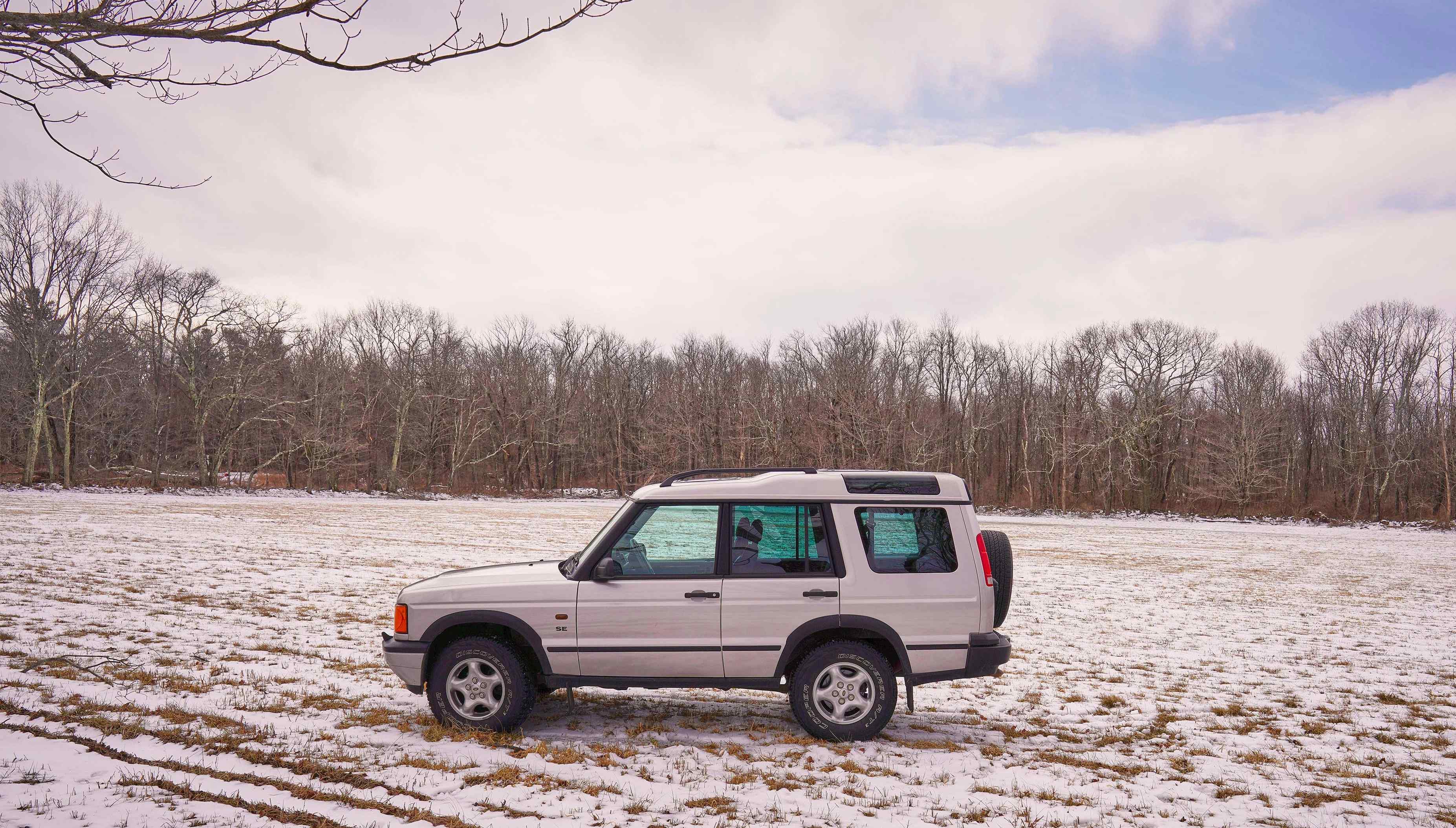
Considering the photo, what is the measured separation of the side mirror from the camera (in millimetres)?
6219

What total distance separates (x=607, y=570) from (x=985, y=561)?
9.61 feet

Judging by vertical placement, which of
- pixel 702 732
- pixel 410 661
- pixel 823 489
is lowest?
pixel 702 732

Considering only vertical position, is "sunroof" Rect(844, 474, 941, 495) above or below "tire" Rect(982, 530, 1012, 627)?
above

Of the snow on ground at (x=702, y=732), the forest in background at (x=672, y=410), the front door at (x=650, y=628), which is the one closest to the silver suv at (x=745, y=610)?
the front door at (x=650, y=628)

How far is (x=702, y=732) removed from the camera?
662 centimetres

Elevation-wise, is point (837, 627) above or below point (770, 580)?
below

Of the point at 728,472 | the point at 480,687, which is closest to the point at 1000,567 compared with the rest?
the point at 728,472

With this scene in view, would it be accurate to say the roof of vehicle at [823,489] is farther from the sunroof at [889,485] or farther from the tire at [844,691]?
the tire at [844,691]

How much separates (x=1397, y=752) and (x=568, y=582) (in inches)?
262

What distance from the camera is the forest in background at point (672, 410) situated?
50.7 meters

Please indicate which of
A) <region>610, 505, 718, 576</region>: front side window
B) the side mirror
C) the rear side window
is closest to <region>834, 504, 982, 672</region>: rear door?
the rear side window

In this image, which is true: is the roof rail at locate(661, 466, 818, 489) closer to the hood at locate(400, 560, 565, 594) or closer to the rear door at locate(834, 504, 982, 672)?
the rear door at locate(834, 504, 982, 672)

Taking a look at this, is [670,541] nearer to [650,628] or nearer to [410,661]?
[650,628]

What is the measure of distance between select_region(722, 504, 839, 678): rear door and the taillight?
3.74ft
